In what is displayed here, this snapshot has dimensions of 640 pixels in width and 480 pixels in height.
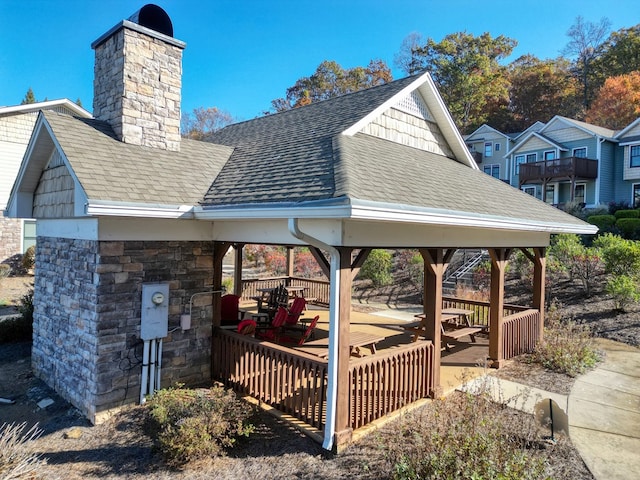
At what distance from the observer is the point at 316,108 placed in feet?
33.5

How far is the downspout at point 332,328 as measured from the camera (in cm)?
493

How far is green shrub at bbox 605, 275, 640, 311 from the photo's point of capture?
36.5 feet

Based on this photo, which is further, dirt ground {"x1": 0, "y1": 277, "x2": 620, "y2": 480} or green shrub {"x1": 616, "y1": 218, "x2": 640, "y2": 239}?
green shrub {"x1": 616, "y1": 218, "x2": 640, "y2": 239}

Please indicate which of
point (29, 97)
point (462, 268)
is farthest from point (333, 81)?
point (29, 97)

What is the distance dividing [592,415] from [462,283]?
10829mm

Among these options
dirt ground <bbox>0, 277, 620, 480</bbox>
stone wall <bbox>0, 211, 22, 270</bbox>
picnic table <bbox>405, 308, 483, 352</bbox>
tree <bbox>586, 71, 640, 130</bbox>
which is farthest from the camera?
tree <bbox>586, 71, 640, 130</bbox>

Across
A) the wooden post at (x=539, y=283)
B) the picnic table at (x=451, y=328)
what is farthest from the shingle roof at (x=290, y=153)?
the wooden post at (x=539, y=283)

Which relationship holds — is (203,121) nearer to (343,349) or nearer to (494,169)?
(494,169)

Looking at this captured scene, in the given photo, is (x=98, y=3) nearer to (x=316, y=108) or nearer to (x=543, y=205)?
(x=316, y=108)

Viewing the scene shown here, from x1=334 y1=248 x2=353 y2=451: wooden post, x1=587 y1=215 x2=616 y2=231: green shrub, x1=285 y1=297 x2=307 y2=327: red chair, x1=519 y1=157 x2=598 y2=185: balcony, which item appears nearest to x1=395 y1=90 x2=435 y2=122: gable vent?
x1=285 y1=297 x2=307 y2=327: red chair

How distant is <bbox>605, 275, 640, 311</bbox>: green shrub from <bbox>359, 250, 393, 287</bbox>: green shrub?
311 inches

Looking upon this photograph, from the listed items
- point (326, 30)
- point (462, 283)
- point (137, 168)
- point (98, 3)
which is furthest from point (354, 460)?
point (326, 30)

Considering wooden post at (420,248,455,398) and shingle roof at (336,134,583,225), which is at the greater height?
shingle roof at (336,134,583,225)

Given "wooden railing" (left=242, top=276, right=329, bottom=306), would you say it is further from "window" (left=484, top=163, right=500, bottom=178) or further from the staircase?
"window" (left=484, top=163, right=500, bottom=178)
